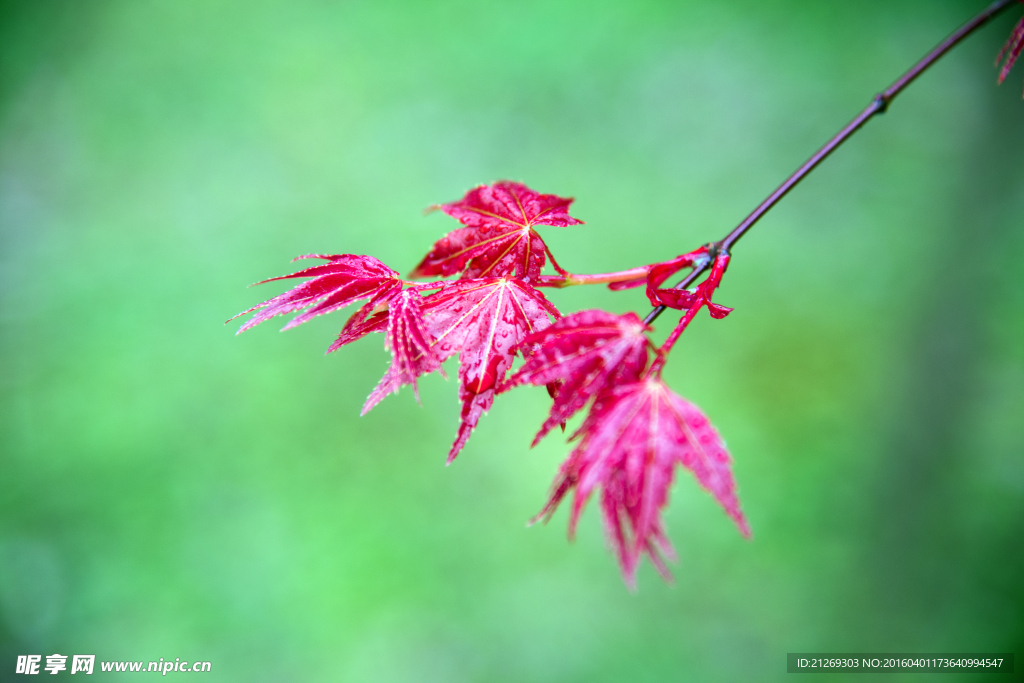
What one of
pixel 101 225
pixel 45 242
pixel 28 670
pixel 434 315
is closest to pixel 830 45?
pixel 434 315

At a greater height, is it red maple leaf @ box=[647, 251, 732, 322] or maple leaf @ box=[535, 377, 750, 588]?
red maple leaf @ box=[647, 251, 732, 322]

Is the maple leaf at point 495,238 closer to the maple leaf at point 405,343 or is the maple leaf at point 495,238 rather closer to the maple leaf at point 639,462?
the maple leaf at point 405,343

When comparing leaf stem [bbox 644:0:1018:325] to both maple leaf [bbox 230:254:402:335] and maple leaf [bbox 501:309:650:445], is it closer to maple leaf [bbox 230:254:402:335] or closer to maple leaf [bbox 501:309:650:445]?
maple leaf [bbox 501:309:650:445]

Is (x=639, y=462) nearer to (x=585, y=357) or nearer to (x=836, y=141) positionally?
(x=585, y=357)

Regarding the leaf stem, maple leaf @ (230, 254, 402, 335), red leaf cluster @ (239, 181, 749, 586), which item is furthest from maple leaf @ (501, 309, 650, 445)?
maple leaf @ (230, 254, 402, 335)

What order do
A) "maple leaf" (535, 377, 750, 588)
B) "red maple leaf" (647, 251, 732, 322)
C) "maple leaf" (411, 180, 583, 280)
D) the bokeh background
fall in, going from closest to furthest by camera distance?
"maple leaf" (535, 377, 750, 588), "red maple leaf" (647, 251, 732, 322), "maple leaf" (411, 180, 583, 280), the bokeh background

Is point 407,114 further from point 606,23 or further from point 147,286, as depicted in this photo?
point 147,286

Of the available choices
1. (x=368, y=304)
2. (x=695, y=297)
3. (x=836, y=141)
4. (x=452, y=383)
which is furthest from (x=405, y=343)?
(x=452, y=383)
